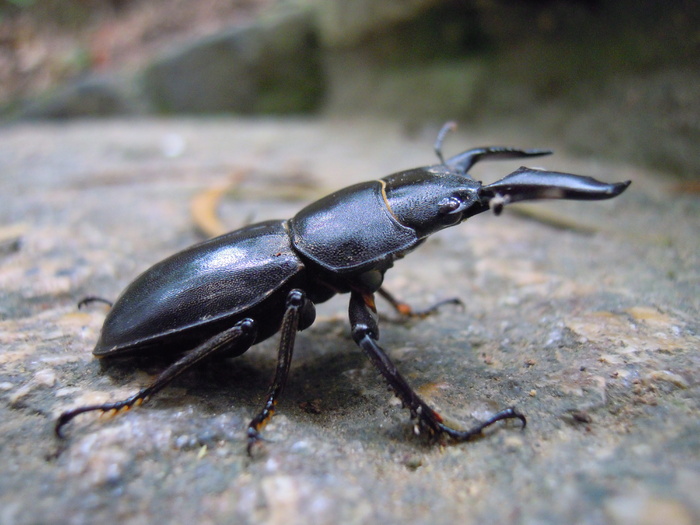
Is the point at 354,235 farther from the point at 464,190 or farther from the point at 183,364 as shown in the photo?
the point at 183,364

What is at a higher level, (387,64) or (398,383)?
(387,64)

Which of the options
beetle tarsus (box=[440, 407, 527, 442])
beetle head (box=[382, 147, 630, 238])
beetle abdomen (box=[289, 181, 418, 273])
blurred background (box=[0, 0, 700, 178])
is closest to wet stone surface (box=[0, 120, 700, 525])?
beetle tarsus (box=[440, 407, 527, 442])

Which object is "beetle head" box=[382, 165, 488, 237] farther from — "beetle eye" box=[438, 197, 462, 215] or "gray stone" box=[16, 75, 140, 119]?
"gray stone" box=[16, 75, 140, 119]

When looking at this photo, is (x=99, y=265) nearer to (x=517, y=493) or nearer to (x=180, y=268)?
(x=180, y=268)

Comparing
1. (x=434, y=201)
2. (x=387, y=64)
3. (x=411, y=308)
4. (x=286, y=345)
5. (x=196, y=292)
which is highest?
(x=387, y=64)

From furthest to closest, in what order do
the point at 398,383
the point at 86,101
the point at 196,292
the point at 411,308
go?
the point at 86,101 → the point at 411,308 → the point at 196,292 → the point at 398,383

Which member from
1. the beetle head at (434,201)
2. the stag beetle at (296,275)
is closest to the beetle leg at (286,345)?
the stag beetle at (296,275)

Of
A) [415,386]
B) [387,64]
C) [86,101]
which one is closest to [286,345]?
[415,386]

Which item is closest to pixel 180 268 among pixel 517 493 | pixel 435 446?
pixel 435 446
